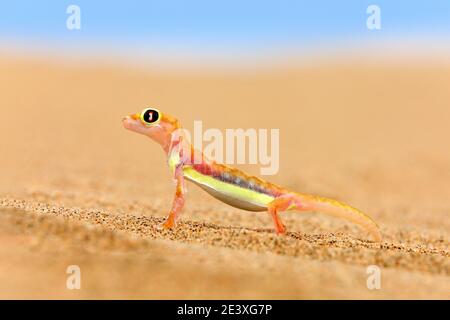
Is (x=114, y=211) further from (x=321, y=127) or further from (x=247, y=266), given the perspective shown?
(x=321, y=127)

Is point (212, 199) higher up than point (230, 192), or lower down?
higher up

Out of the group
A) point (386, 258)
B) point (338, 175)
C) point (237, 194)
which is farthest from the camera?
point (338, 175)

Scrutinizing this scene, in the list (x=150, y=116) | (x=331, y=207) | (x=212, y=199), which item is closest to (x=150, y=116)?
(x=150, y=116)

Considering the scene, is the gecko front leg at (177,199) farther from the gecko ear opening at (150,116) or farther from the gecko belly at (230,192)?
Result: the gecko ear opening at (150,116)

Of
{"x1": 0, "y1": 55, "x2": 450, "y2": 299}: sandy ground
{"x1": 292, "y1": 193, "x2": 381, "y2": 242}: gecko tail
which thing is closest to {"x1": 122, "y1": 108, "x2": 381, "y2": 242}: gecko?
{"x1": 292, "y1": 193, "x2": 381, "y2": 242}: gecko tail

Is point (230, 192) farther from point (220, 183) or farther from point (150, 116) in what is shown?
point (150, 116)
